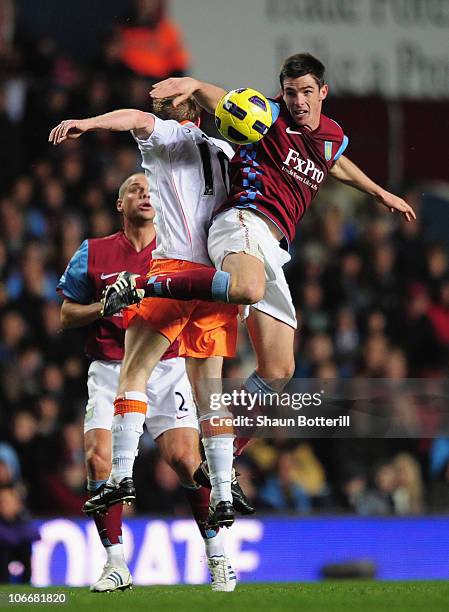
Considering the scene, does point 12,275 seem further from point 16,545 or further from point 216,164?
point 216,164

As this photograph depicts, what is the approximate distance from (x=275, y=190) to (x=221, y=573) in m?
1.98

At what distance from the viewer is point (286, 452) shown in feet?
34.7

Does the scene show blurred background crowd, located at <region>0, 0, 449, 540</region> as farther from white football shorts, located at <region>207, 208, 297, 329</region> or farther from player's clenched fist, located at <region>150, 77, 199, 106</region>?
player's clenched fist, located at <region>150, 77, 199, 106</region>

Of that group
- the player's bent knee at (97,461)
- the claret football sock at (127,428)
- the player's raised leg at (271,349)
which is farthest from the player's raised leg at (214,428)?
the player's bent knee at (97,461)

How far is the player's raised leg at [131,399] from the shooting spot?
6574 mm

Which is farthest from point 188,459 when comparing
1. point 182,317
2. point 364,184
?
point 364,184

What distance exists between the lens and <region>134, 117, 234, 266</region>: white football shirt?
686 cm

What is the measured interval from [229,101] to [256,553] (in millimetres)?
3933

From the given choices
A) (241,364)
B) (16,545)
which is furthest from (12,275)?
(16,545)

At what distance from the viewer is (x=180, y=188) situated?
6879 mm

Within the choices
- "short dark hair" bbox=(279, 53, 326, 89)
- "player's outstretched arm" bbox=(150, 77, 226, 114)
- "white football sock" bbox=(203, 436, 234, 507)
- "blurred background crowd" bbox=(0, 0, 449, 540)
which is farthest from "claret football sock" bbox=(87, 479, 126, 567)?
"short dark hair" bbox=(279, 53, 326, 89)

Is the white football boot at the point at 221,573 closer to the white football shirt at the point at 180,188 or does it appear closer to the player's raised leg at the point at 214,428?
the player's raised leg at the point at 214,428

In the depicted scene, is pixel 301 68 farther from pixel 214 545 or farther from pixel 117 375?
pixel 214 545

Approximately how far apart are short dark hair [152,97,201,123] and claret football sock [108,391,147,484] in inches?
60.3
